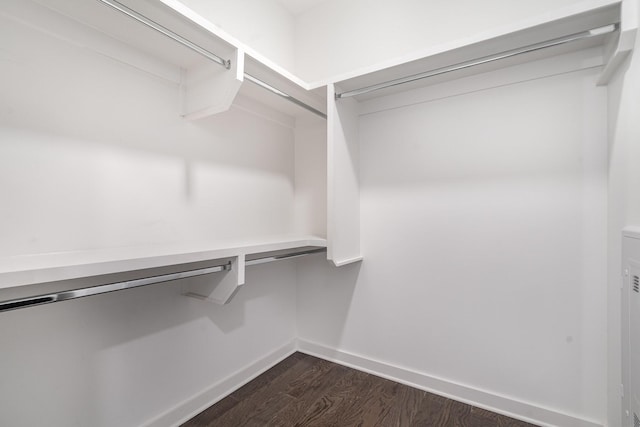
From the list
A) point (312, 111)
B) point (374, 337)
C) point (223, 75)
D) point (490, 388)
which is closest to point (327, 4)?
point (312, 111)

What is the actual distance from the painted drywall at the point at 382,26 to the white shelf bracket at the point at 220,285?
1.42 metres

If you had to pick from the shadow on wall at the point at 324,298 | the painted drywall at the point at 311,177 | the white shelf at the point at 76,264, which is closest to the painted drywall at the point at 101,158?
the white shelf at the point at 76,264

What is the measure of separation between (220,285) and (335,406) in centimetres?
97

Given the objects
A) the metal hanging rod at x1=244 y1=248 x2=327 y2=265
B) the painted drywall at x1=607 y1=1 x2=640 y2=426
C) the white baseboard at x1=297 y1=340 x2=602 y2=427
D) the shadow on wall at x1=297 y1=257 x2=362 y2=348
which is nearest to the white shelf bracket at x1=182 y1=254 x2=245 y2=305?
the metal hanging rod at x1=244 y1=248 x2=327 y2=265

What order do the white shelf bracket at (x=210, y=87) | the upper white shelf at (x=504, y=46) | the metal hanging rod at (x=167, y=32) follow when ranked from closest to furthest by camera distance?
1. the metal hanging rod at (x=167, y=32)
2. the upper white shelf at (x=504, y=46)
3. the white shelf bracket at (x=210, y=87)

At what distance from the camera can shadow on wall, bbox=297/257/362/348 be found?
212 centimetres

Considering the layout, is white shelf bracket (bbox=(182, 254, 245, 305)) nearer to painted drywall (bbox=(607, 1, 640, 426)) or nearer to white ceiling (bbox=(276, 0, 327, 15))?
painted drywall (bbox=(607, 1, 640, 426))

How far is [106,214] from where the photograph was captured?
1.24 metres

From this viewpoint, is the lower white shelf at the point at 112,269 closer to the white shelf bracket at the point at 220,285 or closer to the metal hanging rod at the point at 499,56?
the white shelf bracket at the point at 220,285

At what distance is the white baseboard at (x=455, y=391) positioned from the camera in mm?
1453

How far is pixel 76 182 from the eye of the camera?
1154 millimetres

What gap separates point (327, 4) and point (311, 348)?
2731 mm

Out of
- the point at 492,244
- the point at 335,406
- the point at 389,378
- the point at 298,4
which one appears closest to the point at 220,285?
the point at 335,406

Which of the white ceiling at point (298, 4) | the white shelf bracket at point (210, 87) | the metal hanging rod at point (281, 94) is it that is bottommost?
the white shelf bracket at point (210, 87)
